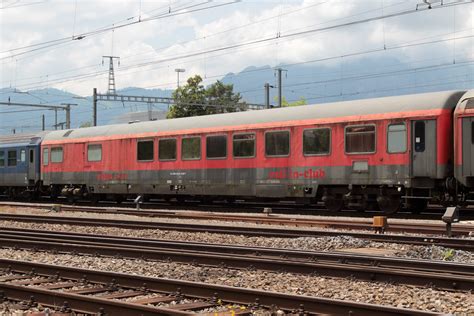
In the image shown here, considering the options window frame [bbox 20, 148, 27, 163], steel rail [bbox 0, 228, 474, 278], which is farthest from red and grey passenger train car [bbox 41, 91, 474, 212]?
steel rail [bbox 0, 228, 474, 278]

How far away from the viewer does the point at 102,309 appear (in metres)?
6.88

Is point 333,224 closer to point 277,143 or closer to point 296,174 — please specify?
point 296,174

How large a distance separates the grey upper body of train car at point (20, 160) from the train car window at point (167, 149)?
9.77 meters

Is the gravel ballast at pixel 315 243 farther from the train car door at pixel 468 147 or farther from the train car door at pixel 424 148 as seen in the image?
the train car door at pixel 424 148

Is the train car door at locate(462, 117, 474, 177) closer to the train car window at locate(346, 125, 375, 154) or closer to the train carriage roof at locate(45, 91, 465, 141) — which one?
the train carriage roof at locate(45, 91, 465, 141)

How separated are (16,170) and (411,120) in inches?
912

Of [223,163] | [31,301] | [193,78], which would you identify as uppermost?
[193,78]

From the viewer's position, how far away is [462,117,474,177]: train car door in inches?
657

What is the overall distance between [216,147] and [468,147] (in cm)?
942

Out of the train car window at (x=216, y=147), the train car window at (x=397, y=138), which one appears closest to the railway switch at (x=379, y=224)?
the train car window at (x=397, y=138)

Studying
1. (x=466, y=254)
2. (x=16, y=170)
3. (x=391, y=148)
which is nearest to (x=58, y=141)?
(x=16, y=170)

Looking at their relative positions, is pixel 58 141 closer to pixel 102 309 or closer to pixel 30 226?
pixel 30 226

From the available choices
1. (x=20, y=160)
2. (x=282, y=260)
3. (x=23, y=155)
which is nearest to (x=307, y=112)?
(x=282, y=260)

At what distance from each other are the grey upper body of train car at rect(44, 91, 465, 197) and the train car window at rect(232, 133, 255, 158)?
1.55 ft
